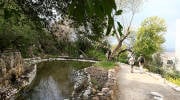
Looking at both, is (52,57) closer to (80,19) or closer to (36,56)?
(36,56)

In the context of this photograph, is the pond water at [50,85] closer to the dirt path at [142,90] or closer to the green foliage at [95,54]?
the dirt path at [142,90]

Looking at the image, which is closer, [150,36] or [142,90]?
[142,90]

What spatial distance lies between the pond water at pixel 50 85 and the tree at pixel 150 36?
8603 mm

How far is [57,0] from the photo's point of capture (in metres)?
5.77

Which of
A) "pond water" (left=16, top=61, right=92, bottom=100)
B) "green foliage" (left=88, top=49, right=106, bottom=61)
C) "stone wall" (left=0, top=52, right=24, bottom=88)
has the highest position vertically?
"green foliage" (left=88, top=49, right=106, bottom=61)

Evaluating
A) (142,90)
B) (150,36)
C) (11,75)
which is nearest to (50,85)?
(11,75)

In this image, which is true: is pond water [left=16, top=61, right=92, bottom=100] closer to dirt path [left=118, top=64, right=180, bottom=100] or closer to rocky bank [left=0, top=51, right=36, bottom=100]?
rocky bank [left=0, top=51, right=36, bottom=100]

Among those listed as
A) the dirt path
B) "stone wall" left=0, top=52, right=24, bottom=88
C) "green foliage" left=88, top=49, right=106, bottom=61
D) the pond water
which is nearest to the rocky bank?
"stone wall" left=0, top=52, right=24, bottom=88

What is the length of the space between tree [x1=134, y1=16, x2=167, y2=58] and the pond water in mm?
8603

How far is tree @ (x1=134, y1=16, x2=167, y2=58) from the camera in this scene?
1268 inches

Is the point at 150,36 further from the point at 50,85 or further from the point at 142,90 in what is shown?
the point at 142,90

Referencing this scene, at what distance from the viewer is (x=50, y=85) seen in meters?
20.3

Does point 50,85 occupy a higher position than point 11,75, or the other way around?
point 11,75

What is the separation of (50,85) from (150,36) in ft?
51.2
